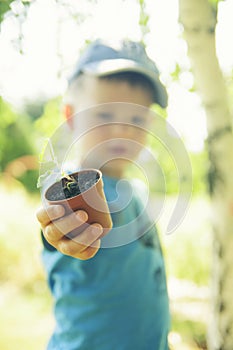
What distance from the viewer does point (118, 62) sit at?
1373 mm

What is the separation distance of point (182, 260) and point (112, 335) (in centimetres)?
266

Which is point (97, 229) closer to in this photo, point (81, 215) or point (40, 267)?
point (81, 215)

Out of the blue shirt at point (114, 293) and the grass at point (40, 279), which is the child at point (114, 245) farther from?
the grass at point (40, 279)

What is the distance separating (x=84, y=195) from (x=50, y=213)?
0.07 meters

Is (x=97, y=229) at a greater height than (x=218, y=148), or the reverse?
(x=97, y=229)

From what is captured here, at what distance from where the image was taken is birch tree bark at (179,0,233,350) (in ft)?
4.91

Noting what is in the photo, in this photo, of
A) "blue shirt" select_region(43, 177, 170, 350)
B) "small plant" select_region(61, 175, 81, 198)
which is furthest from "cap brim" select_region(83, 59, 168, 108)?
"small plant" select_region(61, 175, 81, 198)

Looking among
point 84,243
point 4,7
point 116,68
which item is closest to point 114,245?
point 84,243

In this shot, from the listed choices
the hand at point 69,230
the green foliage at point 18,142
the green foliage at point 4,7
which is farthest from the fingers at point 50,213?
the green foliage at point 18,142

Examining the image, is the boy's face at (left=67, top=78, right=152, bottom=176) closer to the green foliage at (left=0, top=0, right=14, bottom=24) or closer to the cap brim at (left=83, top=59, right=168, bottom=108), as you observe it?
the cap brim at (left=83, top=59, right=168, bottom=108)

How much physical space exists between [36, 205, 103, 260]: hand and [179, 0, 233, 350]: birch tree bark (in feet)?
2.51

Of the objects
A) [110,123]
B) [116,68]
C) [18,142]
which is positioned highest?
[116,68]

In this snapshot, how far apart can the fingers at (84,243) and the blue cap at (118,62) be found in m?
0.61

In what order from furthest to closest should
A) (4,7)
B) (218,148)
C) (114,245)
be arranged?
(218,148), (4,7), (114,245)
